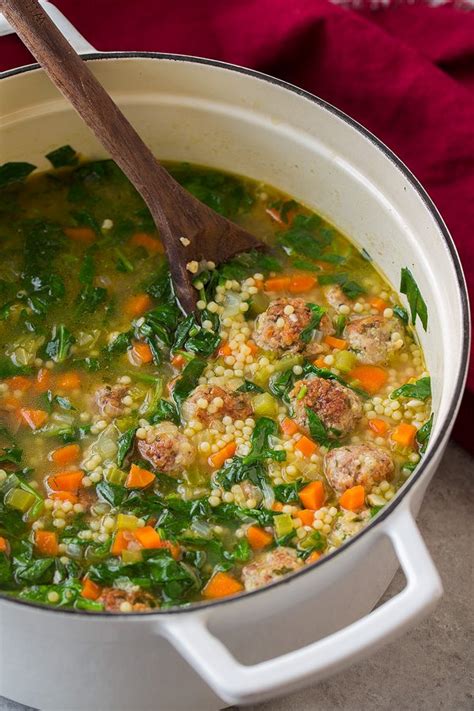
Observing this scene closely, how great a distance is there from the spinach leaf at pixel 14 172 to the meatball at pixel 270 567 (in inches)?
81.4

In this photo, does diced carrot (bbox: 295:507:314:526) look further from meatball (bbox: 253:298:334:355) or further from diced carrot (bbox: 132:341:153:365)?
diced carrot (bbox: 132:341:153:365)

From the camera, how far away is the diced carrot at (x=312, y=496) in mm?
3508

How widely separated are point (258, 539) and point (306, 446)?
1.31ft

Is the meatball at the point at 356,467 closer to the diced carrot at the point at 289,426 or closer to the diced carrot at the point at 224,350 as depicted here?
the diced carrot at the point at 289,426

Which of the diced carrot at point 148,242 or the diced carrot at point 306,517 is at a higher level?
the diced carrot at point 148,242

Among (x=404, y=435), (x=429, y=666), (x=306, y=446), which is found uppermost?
(x=306, y=446)

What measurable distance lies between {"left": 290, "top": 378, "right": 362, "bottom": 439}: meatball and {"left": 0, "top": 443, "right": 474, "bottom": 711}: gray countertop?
720 mm

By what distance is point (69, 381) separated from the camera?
3.86 metres

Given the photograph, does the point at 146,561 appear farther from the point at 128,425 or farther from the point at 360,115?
the point at 360,115

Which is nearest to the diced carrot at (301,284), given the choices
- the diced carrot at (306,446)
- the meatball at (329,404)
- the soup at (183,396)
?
the soup at (183,396)

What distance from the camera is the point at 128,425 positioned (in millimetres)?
3699

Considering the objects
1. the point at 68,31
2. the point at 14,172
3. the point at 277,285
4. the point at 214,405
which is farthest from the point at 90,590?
the point at 68,31

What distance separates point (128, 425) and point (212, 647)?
1.22 metres

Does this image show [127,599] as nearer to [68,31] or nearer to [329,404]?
[329,404]
